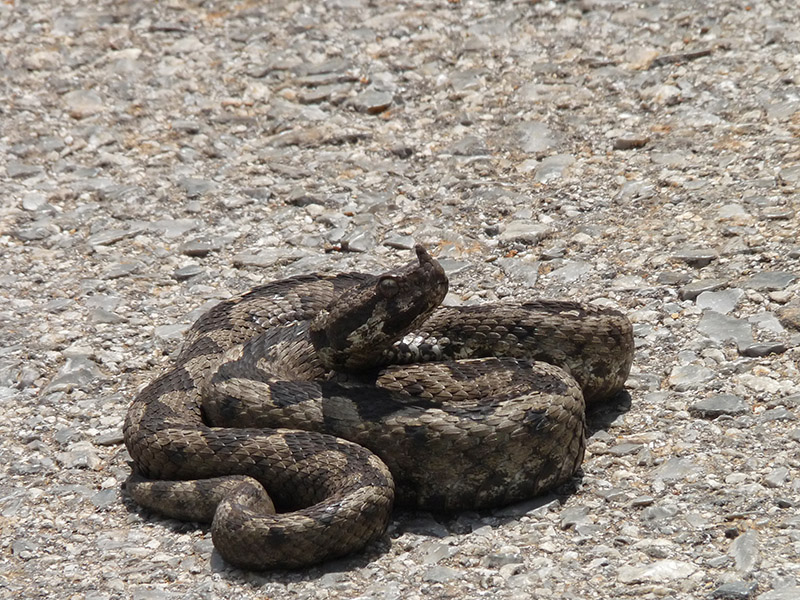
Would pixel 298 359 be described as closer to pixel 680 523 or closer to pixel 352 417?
pixel 352 417

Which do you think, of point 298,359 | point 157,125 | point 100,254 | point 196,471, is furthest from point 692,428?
point 157,125

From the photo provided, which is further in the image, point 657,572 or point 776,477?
point 776,477

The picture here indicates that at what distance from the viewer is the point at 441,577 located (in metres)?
5.27

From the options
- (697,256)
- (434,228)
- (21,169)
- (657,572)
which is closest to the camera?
(657,572)

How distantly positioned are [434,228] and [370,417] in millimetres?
3053

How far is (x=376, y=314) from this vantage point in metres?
6.05

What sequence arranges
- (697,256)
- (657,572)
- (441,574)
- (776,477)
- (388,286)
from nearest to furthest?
(657,572)
(441,574)
(776,477)
(388,286)
(697,256)

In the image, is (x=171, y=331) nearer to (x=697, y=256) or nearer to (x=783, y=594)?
(x=697, y=256)

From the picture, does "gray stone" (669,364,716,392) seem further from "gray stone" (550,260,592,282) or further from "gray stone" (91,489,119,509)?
"gray stone" (91,489,119,509)

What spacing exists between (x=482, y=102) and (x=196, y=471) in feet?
17.5

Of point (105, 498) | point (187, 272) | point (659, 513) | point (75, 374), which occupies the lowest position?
point (105, 498)

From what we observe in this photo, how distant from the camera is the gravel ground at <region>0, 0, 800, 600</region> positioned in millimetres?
5469

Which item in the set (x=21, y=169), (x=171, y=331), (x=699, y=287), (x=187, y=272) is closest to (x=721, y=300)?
(x=699, y=287)

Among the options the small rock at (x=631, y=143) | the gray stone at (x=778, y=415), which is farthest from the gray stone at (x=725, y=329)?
the small rock at (x=631, y=143)
